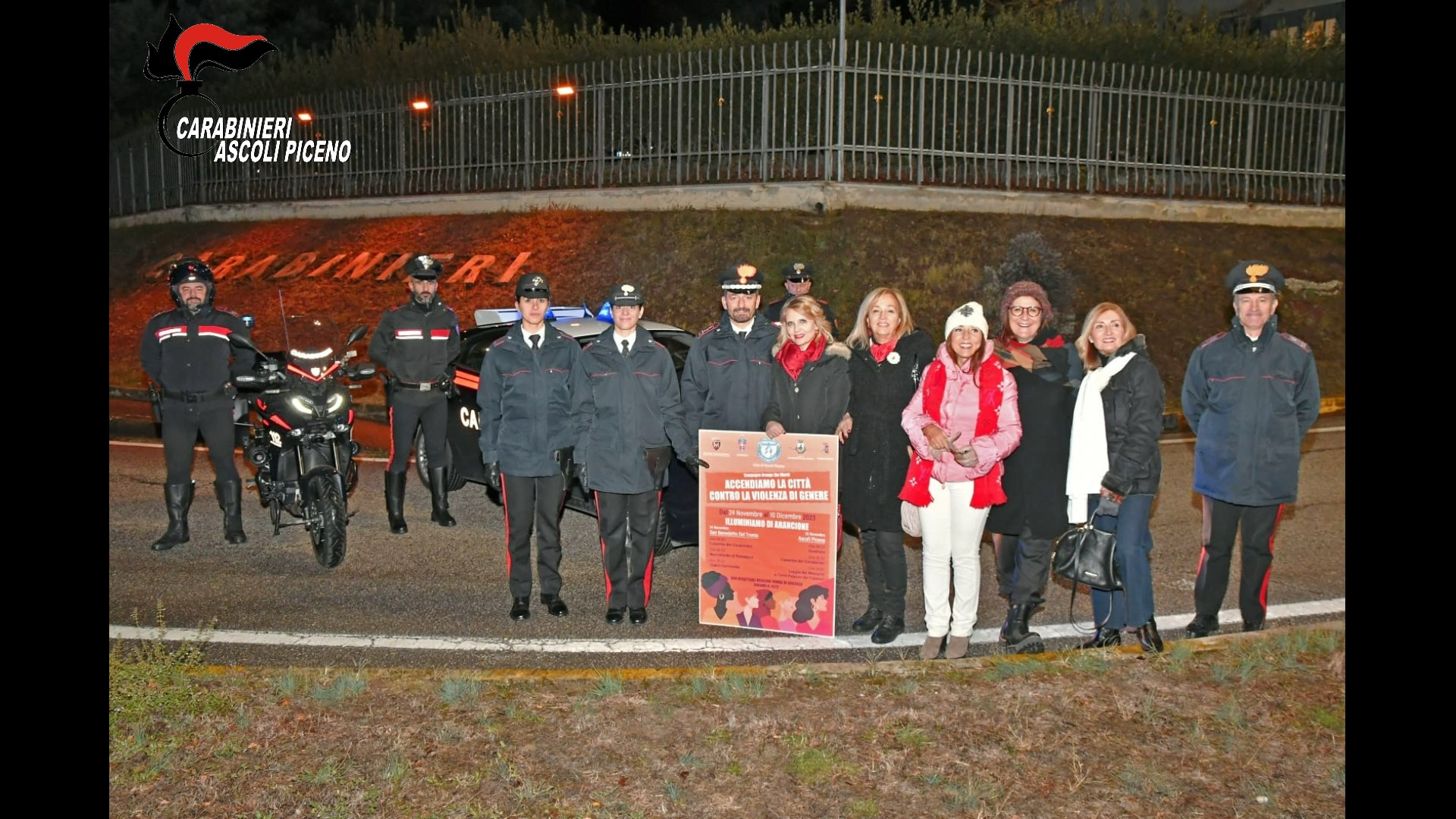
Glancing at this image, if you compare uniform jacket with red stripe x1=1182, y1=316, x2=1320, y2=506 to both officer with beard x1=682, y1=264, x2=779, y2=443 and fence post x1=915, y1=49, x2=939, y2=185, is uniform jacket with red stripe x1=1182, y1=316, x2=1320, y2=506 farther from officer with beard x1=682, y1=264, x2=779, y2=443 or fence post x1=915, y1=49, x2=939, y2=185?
fence post x1=915, y1=49, x2=939, y2=185

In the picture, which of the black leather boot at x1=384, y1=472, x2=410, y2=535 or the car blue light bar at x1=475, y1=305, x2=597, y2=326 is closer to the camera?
the black leather boot at x1=384, y1=472, x2=410, y2=535

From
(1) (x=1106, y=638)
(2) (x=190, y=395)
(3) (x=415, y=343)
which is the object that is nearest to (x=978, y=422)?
(1) (x=1106, y=638)

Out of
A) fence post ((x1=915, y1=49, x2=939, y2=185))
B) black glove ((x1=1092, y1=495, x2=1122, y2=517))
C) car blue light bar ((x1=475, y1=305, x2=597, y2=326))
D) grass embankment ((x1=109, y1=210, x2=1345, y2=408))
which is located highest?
fence post ((x1=915, y1=49, x2=939, y2=185))

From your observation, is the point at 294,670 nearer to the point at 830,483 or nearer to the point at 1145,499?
the point at 830,483

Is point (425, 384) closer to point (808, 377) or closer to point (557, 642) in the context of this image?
point (557, 642)

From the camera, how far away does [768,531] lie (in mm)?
6871

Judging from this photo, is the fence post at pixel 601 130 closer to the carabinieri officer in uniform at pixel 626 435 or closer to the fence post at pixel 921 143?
the fence post at pixel 921 143

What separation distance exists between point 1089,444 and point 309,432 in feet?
18.3

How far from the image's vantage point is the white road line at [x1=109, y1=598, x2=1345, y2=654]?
262 inches

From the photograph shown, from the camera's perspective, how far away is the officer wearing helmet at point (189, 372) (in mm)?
8898

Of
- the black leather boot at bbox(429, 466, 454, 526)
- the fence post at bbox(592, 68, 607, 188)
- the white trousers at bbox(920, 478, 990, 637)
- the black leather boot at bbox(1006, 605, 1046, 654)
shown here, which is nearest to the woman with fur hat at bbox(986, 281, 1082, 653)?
the black leather boot at bbox(1006, 605, 1046, 654)

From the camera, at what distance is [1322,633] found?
19.3 feet

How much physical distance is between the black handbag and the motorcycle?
5.11m

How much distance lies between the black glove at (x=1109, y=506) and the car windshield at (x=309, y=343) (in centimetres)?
559
